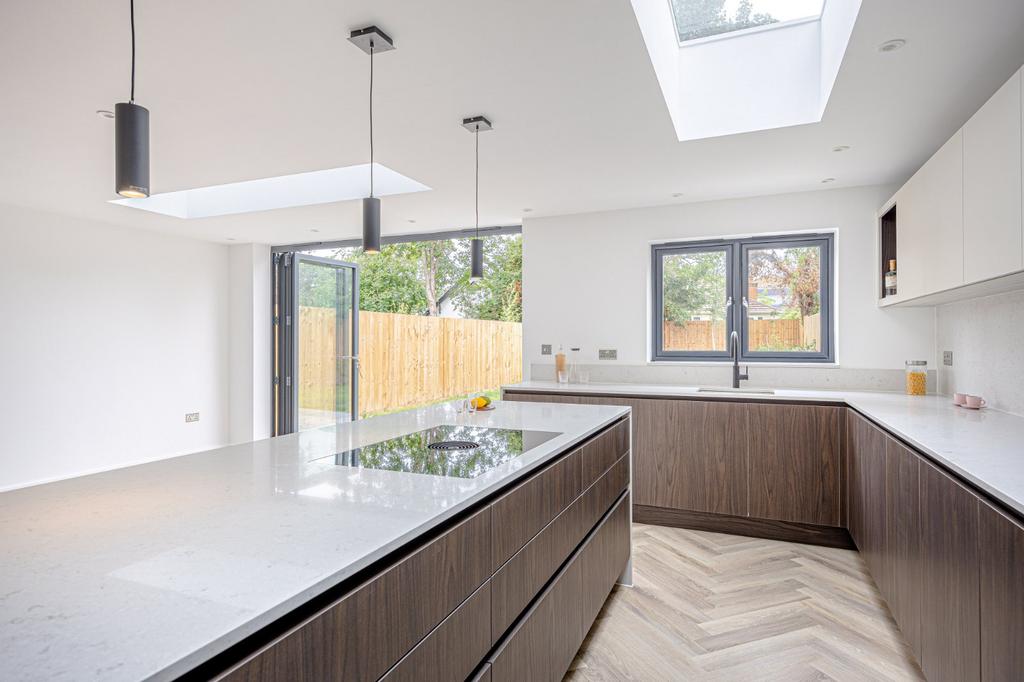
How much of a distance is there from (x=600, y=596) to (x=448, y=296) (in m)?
10.4

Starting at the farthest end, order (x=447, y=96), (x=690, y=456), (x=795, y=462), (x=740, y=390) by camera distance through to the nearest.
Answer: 1. (x=740, y=390)
2. (x=690, y=456)
3. (x=795, y=462)
4. (x=447, y=96)

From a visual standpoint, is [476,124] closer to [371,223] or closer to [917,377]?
[371,223]

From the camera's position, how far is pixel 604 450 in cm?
246

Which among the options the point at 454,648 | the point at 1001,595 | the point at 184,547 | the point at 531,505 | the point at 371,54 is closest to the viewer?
the point at 184,547

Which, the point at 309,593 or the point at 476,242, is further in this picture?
the point at 476,242

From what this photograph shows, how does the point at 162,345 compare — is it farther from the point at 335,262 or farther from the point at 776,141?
the point at 776,141

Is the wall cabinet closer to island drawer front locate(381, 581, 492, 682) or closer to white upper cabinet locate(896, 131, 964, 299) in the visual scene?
white upper cabinet locate(896, 131, 964, 299)

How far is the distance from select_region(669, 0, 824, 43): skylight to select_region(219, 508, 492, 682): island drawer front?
2.41 meters

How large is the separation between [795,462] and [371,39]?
126 inches

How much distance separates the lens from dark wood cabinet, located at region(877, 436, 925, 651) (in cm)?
197

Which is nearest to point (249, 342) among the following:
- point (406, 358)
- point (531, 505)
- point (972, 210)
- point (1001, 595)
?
point (406, 358)

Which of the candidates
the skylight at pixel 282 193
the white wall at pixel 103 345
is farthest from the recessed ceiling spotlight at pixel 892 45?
the white wall at pixel 103 345

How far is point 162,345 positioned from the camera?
17.7ft

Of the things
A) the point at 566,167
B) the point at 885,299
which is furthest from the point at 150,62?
the point at 885,299
